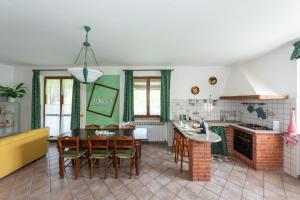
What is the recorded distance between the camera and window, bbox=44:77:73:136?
5297mm

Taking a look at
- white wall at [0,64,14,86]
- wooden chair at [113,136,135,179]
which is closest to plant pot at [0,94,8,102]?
white wall at [0,64,14,86]

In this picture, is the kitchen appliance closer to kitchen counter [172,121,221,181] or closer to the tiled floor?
the tiled floor

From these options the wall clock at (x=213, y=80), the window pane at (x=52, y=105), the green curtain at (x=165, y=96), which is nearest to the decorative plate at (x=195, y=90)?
the wall clock at (x=213, y=80)

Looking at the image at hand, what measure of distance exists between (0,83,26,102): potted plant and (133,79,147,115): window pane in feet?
11.8

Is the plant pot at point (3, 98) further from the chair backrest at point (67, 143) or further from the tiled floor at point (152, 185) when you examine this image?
the chair backrest at point (67, 143)

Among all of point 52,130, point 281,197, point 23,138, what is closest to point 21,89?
point 52,130

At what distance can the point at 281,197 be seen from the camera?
2.41 meters

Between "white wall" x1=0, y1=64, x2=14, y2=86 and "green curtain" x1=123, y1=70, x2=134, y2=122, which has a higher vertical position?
"white wall" x1=0, y1=64, x2=14, y2=86

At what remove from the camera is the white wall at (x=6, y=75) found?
16.5 feet

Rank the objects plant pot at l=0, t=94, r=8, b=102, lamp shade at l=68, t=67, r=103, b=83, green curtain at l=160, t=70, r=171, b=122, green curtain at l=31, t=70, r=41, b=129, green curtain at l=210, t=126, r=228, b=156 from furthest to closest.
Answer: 1. green curtain at l=31, t=70, r=41, b=129
2. green curtain at l=160, t=70, r=171, b=122
3. plant pot at l=0, t=94, r=8, b=102
4. green curtain at l=210, t=126, r=228, b=156
5. lamp shade at l=68, t=67, r=103, b=83

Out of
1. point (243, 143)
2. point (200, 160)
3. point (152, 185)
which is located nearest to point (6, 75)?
point (152, 185)

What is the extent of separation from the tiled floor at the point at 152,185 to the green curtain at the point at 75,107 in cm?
167

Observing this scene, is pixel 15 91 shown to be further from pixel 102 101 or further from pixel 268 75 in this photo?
pixel 268 75

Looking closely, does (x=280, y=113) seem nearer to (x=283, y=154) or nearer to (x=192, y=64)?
(x=283, y=154)
